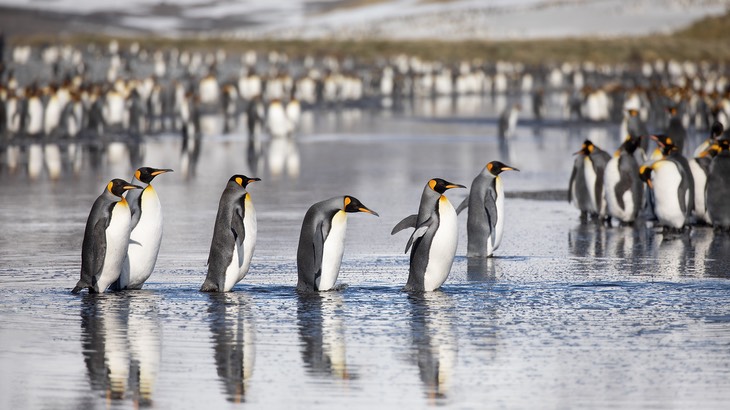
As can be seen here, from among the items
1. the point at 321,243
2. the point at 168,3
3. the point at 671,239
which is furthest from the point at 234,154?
the point at 168,3

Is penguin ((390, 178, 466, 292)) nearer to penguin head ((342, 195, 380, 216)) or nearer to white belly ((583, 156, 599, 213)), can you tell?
penguin head ((342, 195, 380, 216))

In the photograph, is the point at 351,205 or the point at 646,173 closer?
the point at 351,205

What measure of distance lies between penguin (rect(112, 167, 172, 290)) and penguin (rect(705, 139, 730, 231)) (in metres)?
4.80

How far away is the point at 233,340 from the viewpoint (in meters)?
6.32

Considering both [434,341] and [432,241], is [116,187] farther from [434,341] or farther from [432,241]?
[434,341]

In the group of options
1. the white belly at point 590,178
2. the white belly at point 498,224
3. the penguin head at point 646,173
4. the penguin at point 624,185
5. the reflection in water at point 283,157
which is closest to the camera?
the white belly at point 498,224

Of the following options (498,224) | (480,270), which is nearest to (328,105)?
(498,224)

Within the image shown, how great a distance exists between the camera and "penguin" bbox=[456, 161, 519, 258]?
363 inches

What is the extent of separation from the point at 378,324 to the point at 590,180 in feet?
16.7

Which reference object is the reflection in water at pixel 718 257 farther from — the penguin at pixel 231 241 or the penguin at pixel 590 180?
the penguin at pixel 231 241

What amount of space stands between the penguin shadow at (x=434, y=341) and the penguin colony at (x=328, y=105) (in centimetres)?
35

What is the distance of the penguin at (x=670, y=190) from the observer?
10.4m

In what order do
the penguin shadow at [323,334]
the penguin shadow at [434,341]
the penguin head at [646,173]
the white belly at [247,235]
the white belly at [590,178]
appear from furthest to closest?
1. the white belly at [590,178]
2. the penguin head at [646,173]
3. the white belly at [247,235]
4. the penguin shadow at [323,334]
5. the penguin shadow at [434,341]

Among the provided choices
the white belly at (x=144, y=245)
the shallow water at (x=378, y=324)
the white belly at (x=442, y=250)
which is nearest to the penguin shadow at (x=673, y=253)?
the shallow water at (x=378, y=324)
